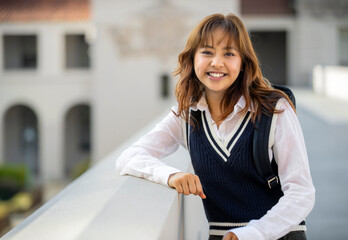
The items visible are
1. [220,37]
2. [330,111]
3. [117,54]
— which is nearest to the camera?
[220,37]

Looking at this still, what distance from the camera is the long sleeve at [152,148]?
2.24 meters

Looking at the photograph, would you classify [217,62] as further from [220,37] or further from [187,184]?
[187,184]

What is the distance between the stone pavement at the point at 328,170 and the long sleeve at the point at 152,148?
8.50 ft

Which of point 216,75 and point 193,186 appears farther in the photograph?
point 216,75

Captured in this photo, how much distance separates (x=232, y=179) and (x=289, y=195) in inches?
11.2

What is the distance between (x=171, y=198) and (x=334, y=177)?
4097 millimetres

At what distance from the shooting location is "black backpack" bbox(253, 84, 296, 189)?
1900 mm

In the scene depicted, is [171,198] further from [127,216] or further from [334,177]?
[334,177]

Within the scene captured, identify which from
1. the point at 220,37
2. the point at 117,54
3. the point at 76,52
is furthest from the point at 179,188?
the point at 76,52

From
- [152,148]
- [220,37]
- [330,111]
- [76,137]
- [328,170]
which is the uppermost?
[220,37]

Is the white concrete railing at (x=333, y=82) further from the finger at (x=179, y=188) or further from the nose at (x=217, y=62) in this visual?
the finger at (x=179, y=188)

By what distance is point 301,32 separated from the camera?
19.2m

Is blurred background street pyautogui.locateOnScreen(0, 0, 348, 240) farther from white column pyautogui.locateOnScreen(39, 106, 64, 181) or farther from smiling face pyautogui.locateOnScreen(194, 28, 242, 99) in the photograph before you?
smiling face pyautogui.locateOnScreen(194, 28, 242, 99)

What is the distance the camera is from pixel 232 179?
2.01 meters
